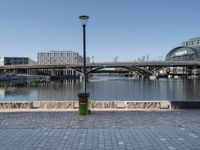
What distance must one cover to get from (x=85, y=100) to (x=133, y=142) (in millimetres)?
4975

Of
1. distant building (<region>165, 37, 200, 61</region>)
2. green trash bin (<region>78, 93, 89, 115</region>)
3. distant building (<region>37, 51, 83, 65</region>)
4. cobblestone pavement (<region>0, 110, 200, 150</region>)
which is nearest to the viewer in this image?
cobblestone pavement (<region>0, 110, 200, 150</region>)

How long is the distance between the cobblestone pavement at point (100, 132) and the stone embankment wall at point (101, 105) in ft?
8.04

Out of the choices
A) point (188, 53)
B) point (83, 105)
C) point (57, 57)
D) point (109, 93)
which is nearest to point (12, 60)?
point (57, 57)

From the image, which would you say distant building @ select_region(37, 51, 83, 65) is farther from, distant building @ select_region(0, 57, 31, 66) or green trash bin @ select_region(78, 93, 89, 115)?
green trash bin @ select_region(78, 93, 89, 115)

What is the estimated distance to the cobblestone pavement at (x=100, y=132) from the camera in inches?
271

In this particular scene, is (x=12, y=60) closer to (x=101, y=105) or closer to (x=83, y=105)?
(x=101, y=105)

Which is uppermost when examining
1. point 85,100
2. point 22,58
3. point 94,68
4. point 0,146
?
point 22,58

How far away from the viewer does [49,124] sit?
9.69m

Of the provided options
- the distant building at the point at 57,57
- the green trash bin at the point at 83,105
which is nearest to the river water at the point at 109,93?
the green trash bin at the point at 83,105

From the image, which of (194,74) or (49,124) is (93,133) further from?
(194,74)

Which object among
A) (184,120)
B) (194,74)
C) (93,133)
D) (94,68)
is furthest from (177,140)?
(194,74)

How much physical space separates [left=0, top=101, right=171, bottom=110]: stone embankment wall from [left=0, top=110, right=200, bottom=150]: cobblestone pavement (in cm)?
245

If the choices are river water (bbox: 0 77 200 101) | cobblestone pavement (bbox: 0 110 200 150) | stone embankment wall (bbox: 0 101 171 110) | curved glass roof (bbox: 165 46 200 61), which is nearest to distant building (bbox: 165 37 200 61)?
curved glass roof (bbox: 165 46 200 61)

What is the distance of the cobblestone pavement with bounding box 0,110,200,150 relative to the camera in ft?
22.5
